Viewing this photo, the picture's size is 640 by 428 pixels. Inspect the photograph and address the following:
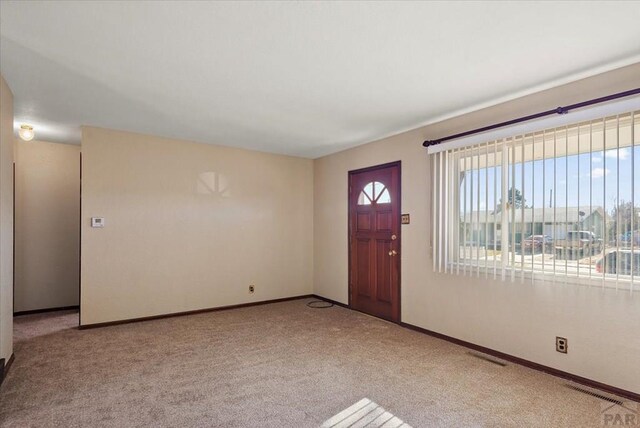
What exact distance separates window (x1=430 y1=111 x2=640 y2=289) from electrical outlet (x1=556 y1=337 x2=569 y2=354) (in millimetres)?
514

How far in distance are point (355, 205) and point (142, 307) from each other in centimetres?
325

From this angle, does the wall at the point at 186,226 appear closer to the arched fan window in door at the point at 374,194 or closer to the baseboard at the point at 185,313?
the baseboard at the point at 185,313

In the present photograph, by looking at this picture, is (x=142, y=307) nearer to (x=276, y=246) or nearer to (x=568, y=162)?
(x=276, y=246)

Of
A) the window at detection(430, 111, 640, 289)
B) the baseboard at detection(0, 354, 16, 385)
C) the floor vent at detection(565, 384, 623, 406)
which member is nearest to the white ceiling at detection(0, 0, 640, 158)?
the window at detection(430, 111, 640, 289)

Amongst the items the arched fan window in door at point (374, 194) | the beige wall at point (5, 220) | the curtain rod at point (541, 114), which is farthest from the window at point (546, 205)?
the beige wall at point (5, 220)

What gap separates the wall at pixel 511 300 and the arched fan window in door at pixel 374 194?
326mm

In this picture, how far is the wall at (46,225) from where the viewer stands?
482 cm

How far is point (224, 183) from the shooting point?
16.8 feet

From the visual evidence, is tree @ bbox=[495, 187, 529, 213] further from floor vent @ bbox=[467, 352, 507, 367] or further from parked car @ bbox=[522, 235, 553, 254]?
floor vent @ bbox=[467, 352, 507, 367]

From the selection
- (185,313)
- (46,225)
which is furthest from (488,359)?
(46,225)

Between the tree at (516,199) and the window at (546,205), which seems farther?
the tree at (516,199)

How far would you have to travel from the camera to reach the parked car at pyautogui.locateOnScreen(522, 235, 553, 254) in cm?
285

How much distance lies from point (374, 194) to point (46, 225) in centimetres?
483

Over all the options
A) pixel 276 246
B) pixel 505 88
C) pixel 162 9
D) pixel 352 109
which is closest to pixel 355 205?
pixel 276 246
